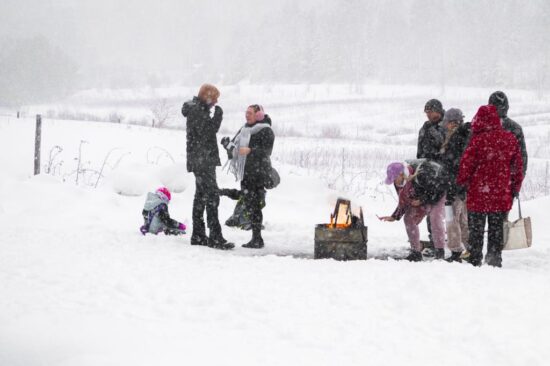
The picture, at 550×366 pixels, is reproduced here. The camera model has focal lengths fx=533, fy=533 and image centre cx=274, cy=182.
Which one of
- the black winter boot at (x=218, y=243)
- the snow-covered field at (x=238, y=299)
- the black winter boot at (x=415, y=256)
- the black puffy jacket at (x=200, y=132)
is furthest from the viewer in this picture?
the black winter boot at (x=218, y=243)

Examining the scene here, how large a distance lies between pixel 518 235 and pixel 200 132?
4146 millimetres

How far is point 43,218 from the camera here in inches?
337

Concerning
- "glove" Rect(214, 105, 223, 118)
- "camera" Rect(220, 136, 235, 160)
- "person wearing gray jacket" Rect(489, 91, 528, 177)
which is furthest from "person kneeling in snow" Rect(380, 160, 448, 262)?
"glove" Rect(214, 105, 223, 118)

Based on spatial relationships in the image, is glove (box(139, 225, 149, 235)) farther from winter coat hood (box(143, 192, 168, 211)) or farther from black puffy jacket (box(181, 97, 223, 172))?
black puffy jacket (box(181, 97, 223, 172))

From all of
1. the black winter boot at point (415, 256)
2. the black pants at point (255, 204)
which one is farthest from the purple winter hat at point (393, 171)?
the black pants at point (255, 204)

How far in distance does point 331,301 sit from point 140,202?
6248mm

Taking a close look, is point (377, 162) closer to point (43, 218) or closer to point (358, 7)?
point (43, 218)

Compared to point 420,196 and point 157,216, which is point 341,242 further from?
point 157,216

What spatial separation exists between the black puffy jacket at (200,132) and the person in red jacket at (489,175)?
318cm

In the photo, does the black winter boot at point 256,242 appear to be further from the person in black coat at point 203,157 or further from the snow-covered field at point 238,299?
the person in black coat at point 203,157

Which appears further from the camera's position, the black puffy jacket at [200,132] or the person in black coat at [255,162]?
the person in black coat at [255,162]

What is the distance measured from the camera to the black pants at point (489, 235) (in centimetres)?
605

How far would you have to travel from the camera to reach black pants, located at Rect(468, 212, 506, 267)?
6055 millimetres

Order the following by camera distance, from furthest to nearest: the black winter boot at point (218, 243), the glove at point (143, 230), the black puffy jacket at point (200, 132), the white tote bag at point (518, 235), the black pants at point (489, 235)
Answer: the glove at point (143, 230) → the black winter boot at point (218, 243) → the black puffy jacket at point (200, 132) → the white tote bag at point (518, 235) → the black pants at point (489, 235)
